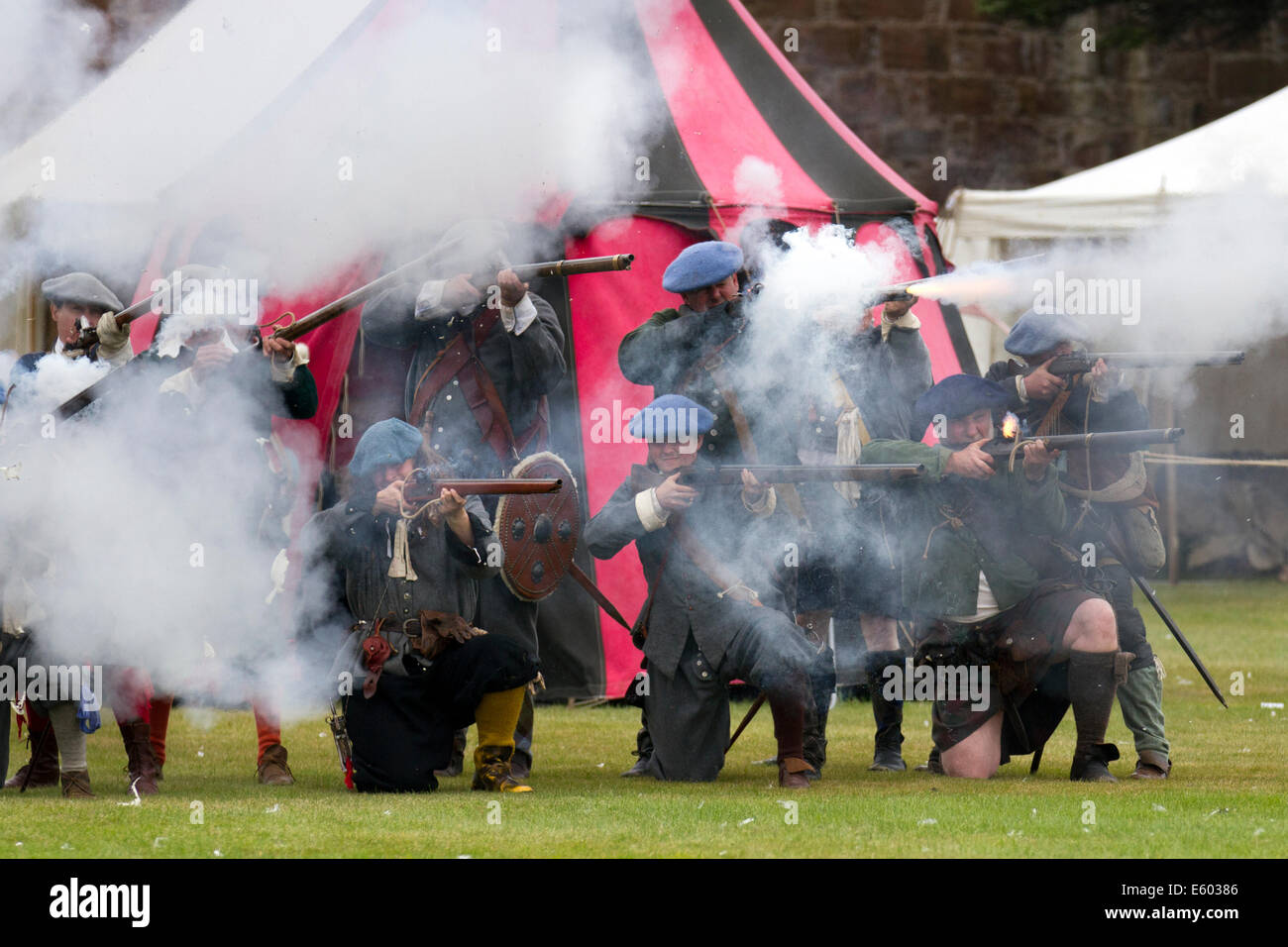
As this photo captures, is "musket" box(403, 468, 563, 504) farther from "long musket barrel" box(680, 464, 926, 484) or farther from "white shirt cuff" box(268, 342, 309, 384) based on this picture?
"white shirt cuff" box(268, 342, 309, 384)

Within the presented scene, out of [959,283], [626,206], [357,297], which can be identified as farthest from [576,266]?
[626,206]

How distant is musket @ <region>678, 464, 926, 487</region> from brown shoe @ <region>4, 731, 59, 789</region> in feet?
7.62

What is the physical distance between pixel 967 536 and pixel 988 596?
227 millimetres

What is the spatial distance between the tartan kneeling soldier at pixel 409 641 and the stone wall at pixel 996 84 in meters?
11.8

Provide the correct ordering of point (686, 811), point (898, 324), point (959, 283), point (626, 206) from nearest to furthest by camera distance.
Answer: point (686, 811) → point (959, 283) → point (898, 324) → point (626, 206)

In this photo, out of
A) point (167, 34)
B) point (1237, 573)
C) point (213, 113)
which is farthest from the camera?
point (1237, 573)

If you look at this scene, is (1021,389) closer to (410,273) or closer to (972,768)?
(972,768)

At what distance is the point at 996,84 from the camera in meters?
17.8

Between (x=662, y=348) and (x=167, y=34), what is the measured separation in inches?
131

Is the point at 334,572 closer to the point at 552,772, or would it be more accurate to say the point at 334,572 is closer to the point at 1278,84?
the point at 552,772

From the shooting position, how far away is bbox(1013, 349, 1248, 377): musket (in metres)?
6.32

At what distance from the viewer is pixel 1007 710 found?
21.2 ft

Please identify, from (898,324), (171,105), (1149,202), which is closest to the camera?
(898,324)
